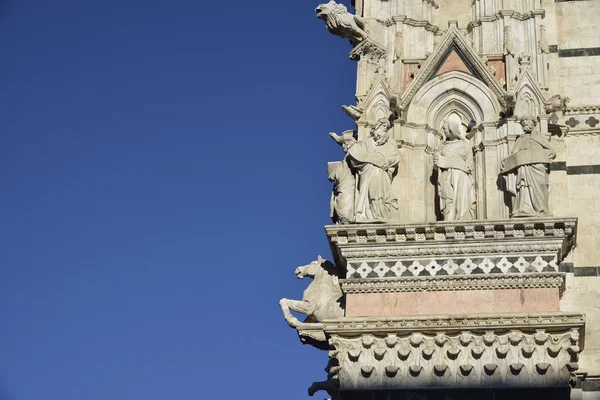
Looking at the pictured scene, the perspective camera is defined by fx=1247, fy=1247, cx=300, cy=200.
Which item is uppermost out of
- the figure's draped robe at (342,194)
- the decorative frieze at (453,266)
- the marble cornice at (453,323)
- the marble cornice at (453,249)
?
the figure's draped robe at (342,194)

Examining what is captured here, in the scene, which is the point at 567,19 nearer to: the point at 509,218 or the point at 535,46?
the point at 535,46

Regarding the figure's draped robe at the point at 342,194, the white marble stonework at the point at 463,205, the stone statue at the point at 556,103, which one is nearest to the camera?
the white marble stonework at the point at 463,205

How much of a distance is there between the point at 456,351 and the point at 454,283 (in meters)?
0.93

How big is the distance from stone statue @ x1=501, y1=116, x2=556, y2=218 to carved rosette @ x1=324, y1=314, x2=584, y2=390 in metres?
1.62

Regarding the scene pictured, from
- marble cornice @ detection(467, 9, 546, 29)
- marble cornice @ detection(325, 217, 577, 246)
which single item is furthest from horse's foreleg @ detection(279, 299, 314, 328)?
marble cornice @ detection(467, 9, 546, 29)

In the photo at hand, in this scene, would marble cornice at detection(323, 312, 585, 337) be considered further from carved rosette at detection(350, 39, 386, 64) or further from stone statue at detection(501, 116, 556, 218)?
carved rosette at detection(350, 39, 386, 64)

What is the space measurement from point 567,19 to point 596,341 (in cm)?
491

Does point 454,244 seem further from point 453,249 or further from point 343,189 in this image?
point 343,189

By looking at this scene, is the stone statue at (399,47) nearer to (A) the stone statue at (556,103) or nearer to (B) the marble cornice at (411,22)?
(B) the marble cornice at (411,22)

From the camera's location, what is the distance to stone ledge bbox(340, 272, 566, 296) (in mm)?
15078

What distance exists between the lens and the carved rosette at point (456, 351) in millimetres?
A: 14547

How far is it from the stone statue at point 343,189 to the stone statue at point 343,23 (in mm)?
1701

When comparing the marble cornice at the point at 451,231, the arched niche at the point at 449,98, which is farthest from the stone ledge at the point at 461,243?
the arched niche at the point at 449,98

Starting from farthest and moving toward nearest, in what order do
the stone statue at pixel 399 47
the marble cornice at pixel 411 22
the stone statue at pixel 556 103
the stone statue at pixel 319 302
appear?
the marble cornice at pixel 411 22
the stone statue at pixel 399 47
the stone statue at pixel 556 103
the stone statue at pixel 319 302
